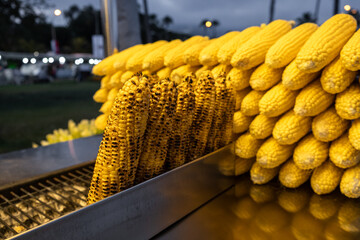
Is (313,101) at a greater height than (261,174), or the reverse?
(313,101)

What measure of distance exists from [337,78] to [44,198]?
35.3 inches

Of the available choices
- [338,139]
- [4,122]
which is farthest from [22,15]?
[338,139]

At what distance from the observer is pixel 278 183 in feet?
3.32

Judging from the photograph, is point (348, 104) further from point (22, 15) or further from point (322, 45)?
point (22, 15)

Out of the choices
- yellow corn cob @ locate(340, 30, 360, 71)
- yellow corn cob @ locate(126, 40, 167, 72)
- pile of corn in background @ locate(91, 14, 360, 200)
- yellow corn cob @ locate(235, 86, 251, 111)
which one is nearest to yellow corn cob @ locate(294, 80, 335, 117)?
pile of corn in background @ locate(91, 14, 360, 200)

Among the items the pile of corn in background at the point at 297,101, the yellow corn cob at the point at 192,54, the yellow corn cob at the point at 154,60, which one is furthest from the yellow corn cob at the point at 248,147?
the yellow corn cob at the point at 154,60

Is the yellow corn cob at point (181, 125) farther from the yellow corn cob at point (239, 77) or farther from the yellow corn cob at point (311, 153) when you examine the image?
the yellow corn cob at point (311, 153)

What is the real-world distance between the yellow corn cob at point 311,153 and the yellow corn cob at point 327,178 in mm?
42

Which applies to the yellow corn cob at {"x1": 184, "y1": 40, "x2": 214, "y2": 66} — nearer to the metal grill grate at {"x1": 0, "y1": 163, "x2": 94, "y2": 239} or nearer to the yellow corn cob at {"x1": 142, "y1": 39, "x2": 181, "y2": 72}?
the yellow corn cob at {"x1": 142, "y1": 39, "x2": 181, "y2": 72}

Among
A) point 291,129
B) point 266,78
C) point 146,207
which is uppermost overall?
point 266,78

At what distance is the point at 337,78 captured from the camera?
2.55 feet

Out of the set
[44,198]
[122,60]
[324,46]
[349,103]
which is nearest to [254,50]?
[324,46]

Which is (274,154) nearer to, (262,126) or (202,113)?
(262,126)

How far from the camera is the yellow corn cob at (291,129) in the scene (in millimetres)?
863
